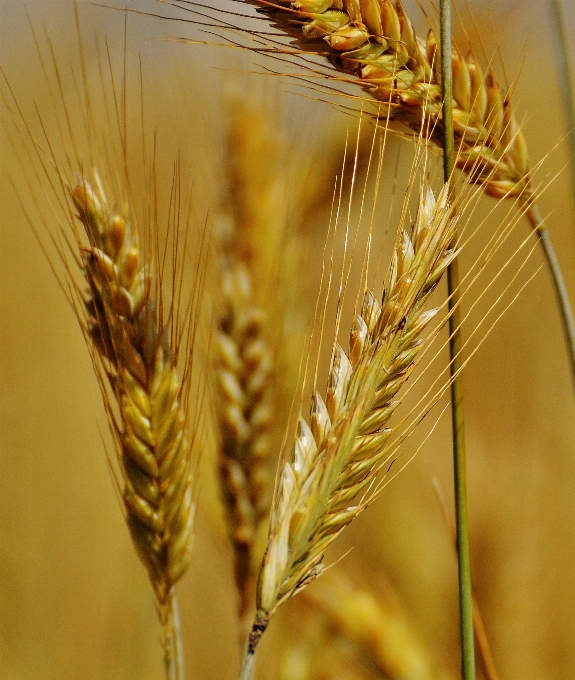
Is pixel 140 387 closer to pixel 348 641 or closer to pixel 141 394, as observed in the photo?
pixel 141 394

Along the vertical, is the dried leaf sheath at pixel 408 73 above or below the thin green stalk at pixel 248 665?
above

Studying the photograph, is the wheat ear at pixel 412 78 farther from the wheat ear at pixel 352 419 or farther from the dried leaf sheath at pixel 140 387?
the dried leaf sheath at pixel 140 387

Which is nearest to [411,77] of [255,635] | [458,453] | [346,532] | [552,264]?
[552,264]

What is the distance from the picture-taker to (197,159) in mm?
688

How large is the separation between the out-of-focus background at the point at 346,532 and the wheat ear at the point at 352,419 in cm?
29

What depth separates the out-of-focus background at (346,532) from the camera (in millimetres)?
662

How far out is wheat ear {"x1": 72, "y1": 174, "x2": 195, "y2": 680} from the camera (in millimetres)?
416

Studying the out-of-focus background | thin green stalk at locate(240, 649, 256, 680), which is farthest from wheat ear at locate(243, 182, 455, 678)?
the out-of-focus background

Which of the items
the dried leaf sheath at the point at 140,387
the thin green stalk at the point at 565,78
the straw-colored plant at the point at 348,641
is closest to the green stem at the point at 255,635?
the dried leaf sheath at the point at 140,387

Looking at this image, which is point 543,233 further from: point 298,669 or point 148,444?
point 298,669

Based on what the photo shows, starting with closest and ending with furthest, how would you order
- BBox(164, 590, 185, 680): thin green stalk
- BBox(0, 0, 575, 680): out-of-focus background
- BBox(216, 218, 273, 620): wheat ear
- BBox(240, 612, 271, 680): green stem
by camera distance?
1. BBox(240, 612, 271, 680): green stem
2. BBox(164, 590, 185, 680): thin green stalk
3. BBox(216, 218, 273, 620): wheat ear
4. BBox(0, 0, 575, 680): out-of-focus background

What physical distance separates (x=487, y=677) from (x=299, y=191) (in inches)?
21.5

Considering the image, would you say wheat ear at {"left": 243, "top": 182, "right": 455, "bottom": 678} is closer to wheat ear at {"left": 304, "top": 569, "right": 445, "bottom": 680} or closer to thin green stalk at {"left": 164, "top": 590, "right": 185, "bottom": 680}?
thin green stalk at {"left": 164, "top": 590, "right": 185, "bottom": 680}

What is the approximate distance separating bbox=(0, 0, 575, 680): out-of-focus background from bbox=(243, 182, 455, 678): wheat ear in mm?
289
